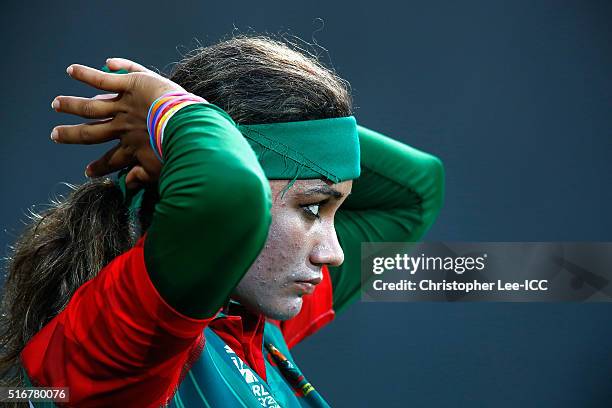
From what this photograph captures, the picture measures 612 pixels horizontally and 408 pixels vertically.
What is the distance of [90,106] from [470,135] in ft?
5.00

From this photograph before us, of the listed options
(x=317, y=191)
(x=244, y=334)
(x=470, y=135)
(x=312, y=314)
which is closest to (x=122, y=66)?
(x=317, y=191)

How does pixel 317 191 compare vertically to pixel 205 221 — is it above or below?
above

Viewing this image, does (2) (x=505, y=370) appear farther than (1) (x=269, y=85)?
Yes

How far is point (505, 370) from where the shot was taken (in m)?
2.19

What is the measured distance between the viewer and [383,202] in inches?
57.1

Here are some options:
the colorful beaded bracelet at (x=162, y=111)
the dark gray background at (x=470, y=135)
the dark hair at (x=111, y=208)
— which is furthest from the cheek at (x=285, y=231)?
the dark gray background at (x=470, y=135)

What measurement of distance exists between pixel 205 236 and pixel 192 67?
0.40 metres

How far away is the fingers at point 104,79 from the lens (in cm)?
81

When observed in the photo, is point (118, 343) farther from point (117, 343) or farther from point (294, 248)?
point (294, 248)

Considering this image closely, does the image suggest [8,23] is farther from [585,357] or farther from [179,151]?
[585,357]

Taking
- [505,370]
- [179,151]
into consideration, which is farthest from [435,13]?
[179,151]

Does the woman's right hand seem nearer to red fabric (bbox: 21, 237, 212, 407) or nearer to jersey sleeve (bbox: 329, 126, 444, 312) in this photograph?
red fabric (bbox: 21, 237, 212, 407)

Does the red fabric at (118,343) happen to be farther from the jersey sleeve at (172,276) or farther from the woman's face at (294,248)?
the woman's face at (294,248)

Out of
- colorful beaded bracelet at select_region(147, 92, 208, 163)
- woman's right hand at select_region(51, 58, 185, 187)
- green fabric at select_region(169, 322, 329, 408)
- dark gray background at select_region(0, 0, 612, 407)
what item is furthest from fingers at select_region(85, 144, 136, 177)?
dark gray background at select_region(0, 0, 612, 407)
